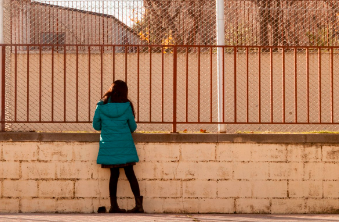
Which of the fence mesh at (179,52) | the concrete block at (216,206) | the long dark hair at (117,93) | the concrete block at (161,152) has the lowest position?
the concrete block at (216,206)

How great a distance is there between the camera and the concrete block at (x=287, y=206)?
19.3 ft

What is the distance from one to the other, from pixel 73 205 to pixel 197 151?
156cm

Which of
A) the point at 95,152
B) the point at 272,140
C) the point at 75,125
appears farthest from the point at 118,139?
the point at 75,125

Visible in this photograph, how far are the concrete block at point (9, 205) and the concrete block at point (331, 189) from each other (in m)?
3.57

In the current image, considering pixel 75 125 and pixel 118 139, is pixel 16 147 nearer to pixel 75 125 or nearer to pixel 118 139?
pixel 118 139

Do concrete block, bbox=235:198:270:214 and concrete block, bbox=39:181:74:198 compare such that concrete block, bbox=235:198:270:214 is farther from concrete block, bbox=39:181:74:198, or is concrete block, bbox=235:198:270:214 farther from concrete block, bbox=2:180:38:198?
concrete block, bbox=2:180:38:198

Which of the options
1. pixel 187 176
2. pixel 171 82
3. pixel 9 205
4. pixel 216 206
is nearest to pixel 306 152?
pixel 216 206

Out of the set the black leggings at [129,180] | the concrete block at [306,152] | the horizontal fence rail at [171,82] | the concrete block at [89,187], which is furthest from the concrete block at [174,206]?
the horizontal fence rail at [171,82]

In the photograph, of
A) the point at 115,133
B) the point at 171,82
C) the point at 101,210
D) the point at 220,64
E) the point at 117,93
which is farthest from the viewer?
the point at 171,82

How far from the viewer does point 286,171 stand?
587 centimetres

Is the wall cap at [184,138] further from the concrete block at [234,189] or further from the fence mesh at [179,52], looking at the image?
the fence mesh at [179,52]

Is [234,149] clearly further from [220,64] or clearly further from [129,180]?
[129,180]

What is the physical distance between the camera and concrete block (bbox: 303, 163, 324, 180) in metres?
5.87

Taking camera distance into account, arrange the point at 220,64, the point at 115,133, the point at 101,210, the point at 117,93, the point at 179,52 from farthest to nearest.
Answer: the point at 179,52, the point at 220,64, the point at 101,210, the point at 117,93, the point at 115,133
